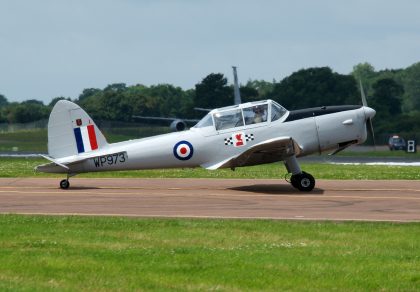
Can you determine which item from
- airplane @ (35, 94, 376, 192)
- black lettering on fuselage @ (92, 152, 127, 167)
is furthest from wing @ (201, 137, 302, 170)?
black lettering on fuselage @ (92, 152, 127, 167)

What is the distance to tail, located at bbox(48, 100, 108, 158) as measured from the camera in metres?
23.7

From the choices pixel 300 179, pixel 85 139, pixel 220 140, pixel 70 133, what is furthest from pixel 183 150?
pixel 300 179

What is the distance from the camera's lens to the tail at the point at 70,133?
23656mm

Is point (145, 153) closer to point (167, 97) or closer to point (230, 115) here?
point (230, 115)

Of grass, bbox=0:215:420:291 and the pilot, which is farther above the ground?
the pilot

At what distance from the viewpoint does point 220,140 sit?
2345cm

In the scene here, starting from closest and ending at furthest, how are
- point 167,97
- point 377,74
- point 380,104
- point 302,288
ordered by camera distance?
point 302,288 → point 380,104 → point 167,97 → point 377,74

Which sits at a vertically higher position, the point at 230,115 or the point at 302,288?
the point at 230,115

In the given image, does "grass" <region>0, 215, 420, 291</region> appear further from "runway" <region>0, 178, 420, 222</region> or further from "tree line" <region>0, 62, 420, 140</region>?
"tree line" <region>0, 62, 420, 140</region>

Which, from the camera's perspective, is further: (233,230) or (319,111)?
(319,111)

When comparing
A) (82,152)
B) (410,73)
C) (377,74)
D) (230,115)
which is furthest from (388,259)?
(377,74)

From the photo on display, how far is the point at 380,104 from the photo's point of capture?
114m

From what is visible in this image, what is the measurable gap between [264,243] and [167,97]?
127761 millimetres

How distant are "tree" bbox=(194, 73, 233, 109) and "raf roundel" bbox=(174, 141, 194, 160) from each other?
3511 inches
